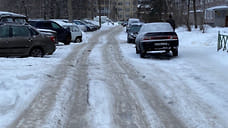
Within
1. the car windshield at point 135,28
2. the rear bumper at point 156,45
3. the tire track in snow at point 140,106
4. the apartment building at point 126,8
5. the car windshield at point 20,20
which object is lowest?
the tire track in snow at point 140,106

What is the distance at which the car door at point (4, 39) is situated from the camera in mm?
13000

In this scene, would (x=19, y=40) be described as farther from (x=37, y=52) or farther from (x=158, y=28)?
(x=158, y=28)

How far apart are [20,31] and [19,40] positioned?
0.44 meters

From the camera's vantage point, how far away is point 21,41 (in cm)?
1349

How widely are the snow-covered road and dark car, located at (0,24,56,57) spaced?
199 cm

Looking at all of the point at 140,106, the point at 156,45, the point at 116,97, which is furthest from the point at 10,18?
the point at 140,106

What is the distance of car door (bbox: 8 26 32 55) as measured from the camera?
43.6 ft

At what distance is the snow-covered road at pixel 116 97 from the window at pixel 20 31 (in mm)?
2379

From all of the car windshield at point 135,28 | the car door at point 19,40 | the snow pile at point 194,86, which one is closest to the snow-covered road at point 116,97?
the snow pile at point 194,86

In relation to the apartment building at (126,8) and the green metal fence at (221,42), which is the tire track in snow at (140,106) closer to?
the green metal fence at (221,42)

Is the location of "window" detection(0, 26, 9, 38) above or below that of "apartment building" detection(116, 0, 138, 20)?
below

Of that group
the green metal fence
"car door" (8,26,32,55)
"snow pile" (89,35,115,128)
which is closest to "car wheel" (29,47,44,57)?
"car door" (8,26,32,55)

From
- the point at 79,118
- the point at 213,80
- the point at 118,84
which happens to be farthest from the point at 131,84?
the point at 79,118

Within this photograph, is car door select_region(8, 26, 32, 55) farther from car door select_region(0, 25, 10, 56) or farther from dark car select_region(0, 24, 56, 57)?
car door select_region(0, 25, 10, 56)
